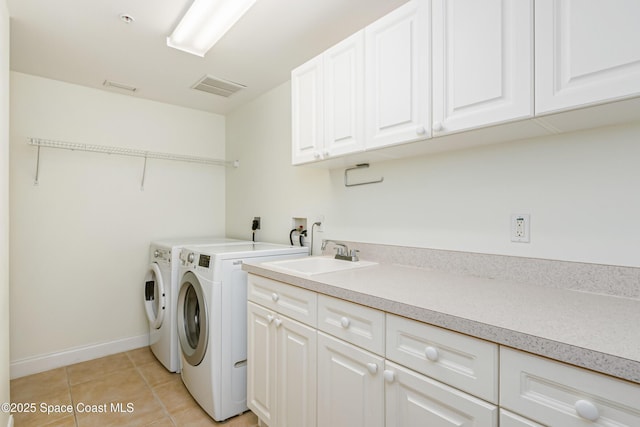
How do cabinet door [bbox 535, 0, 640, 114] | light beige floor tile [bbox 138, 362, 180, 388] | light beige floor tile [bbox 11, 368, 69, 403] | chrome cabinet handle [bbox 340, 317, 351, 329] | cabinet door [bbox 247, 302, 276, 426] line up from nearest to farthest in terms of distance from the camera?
cabinet door [bbox 535, 0, 640, 114]
chrome cabinet handle [bbox 340, 317, 351, 329]
cabinet door [bbox 247, 302, 276, 426]
light beige floor tile [bbox 11, 368, 69, 403]
light beige floor tile [bbox 138, 362, 180, 388]

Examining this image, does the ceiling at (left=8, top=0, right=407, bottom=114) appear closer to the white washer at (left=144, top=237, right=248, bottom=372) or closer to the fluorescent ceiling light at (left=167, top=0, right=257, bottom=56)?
the fluorescent ceiling light at (left=167, top=0, right=257, bottom=56)

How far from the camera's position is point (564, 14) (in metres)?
1.00

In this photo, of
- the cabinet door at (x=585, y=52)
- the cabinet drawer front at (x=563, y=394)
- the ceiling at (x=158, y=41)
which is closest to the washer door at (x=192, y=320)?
the ceiling at (x=158, y=41)

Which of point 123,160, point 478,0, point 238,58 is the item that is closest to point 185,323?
point 123,160

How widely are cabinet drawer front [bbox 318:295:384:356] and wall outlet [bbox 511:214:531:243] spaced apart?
723mm

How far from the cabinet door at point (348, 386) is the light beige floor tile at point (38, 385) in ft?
7.07

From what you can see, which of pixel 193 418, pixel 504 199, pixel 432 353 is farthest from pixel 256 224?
pixel 432 353

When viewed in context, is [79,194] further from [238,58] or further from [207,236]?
[238,58]

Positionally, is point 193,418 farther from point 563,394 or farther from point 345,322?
point 563,394

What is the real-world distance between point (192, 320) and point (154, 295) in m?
0.76

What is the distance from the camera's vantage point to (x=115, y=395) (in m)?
2.23

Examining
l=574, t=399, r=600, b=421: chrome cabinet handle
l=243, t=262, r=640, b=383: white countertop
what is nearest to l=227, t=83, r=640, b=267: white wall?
l=243, t=262, r=640, b=383: white countertop

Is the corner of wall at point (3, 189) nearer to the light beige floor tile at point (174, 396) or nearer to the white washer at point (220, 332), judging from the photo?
the light beige floor tile at point (174, 396)

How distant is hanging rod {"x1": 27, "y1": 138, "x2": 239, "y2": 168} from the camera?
2455mm
